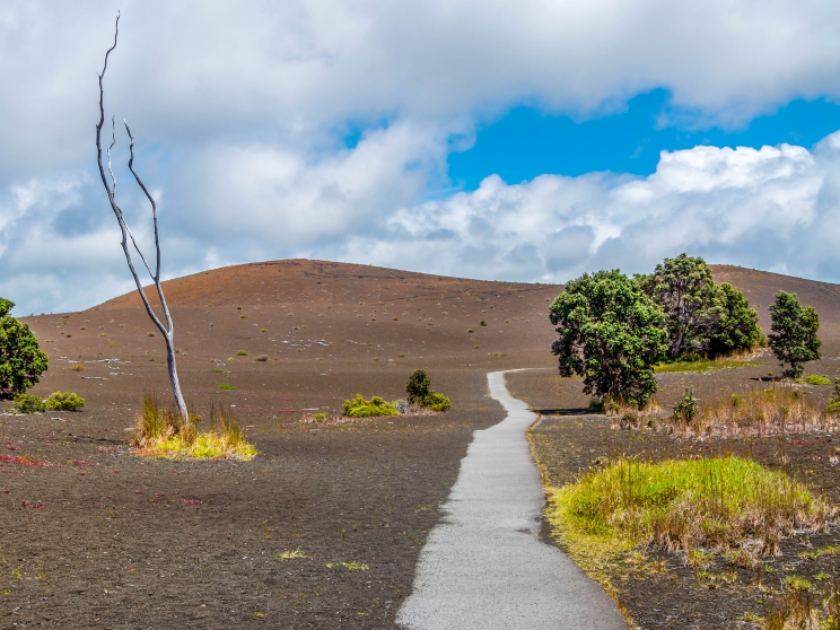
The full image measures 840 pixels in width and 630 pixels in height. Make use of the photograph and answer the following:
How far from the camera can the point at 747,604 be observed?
18.9 feet

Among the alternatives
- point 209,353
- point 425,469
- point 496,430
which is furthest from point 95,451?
point 209,353

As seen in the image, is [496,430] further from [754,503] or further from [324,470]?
[754,503]

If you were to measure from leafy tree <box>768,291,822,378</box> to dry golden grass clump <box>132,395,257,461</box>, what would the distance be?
33.0 m

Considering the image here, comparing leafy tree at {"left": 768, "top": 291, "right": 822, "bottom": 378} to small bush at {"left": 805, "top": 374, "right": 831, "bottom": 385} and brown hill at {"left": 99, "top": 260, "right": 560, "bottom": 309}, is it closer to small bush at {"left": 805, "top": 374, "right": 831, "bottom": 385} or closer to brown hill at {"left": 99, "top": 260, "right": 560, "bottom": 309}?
small bush at {"left": 805, "top": 374, "right": 831, "bottom": 385}

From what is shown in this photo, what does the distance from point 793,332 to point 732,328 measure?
11978 mm

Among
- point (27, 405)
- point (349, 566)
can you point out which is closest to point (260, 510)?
point (349, 566)

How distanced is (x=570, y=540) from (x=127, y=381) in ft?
106

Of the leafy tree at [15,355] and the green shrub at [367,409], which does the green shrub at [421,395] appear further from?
the leafy tree at [15,355]

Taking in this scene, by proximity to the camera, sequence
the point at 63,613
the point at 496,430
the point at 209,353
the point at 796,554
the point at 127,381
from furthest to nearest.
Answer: the point at 209,353 < the point at 127,381 < the point at 496,430 < the point at 796,554 < the point at 63,613

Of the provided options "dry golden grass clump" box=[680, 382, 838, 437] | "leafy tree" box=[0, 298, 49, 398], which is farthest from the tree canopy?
"leafy tree" box=[0, 298, 49, 398]

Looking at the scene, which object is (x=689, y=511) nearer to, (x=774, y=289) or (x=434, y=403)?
(x=434, y=403)

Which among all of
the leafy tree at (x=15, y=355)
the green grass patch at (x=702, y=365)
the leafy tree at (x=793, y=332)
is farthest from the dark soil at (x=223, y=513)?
the leafy tree at (x=793, y=332)

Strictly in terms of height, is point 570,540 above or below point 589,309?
below

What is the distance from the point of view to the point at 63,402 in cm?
2225
